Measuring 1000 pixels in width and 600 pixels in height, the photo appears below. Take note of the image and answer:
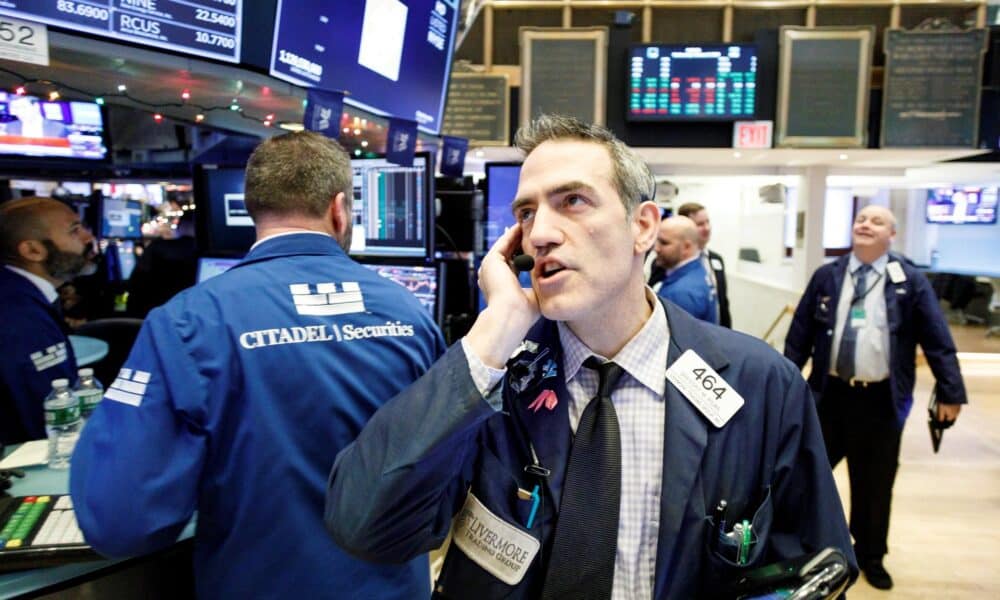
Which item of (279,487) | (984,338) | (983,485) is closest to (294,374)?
(279,487)

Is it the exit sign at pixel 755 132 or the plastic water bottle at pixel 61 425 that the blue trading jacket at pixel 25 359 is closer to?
the plastic water bottle at pixel 61 425

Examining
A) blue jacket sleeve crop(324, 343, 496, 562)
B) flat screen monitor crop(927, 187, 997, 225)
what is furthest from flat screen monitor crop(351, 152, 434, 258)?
flat screen monitor crop(927, 187, 997, 225)

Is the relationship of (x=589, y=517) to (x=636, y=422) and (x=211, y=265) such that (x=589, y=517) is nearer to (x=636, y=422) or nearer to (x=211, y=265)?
(x=636, y=422)

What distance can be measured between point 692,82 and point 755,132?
716 mm

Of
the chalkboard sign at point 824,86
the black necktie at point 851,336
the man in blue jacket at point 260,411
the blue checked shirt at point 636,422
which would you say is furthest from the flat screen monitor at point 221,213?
the chalkboard sign at point 824,86

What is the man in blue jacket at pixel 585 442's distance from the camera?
33.1 inches

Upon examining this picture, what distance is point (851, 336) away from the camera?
2752mm

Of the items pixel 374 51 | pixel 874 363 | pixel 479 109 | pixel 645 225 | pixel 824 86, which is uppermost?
pixel 824 86

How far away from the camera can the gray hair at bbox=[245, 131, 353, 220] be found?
1.43 metres

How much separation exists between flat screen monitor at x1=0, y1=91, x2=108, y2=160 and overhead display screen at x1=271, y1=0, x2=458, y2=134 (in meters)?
1.83

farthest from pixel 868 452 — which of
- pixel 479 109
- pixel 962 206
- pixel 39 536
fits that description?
pixel 962 206

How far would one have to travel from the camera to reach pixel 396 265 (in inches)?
104

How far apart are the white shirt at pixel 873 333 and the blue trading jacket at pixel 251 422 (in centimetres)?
226

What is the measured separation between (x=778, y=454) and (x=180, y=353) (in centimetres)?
105
